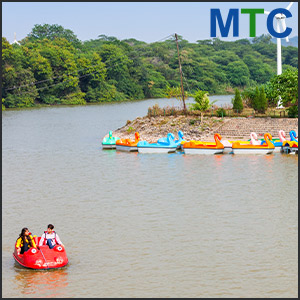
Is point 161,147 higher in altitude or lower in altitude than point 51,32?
lower

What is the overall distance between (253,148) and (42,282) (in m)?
27.6

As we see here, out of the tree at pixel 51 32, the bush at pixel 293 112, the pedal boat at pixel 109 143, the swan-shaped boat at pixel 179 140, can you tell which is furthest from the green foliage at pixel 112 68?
the pedal boat at pixel 109 143

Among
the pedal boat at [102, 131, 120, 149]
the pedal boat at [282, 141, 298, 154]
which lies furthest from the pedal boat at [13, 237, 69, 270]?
the pedal boat at [102, 131, 120, 149]

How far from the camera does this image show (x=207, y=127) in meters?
55.1

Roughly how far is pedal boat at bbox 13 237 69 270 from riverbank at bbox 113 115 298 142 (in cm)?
3165

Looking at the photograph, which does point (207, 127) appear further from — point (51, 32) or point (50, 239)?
point (51, 32)

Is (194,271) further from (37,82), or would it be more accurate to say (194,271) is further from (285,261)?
(37,82)

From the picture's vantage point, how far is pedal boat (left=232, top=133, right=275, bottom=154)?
152 feet

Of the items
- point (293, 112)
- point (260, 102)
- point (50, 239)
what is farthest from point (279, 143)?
point (50, 239)

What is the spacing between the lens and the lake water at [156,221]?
21.4 metres

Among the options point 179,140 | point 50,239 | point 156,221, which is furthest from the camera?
point 179,140

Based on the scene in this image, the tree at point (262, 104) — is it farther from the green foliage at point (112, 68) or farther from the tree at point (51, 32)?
the tree at point (51, 32)

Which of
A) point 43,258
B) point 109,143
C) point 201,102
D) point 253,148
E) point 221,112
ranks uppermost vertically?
point 201,102

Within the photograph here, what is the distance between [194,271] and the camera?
73.4 feet
